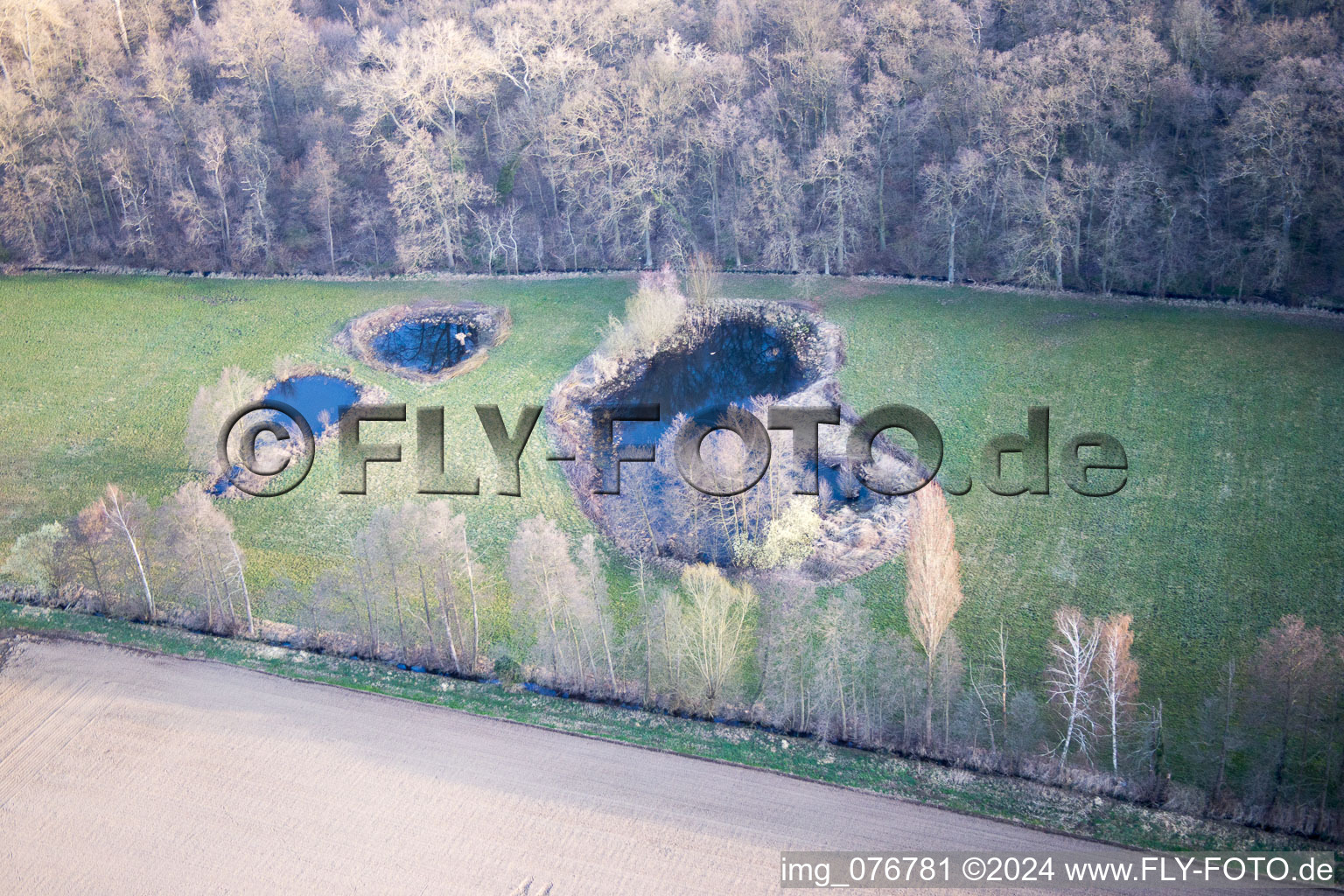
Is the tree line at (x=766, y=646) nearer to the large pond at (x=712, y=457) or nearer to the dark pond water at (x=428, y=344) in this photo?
the large pond at (x=712, y=457)

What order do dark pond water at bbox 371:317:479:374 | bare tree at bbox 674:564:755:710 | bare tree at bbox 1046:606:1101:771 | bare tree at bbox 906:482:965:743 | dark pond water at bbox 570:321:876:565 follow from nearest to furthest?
bare tree at bbox 1046:606:1101:771 → bare tree at bbox 906:482:965:743 → bare tree at bbox 674:564:755:710 → dark pond water at bbox 570:321:876:565 → dark pond water at bbox 371:317:479:374

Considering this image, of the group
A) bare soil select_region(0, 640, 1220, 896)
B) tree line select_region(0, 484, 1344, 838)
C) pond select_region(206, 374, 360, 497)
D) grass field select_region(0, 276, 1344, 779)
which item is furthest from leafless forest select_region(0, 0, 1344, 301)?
bare soil select_region(0, 640, 1220, 896)

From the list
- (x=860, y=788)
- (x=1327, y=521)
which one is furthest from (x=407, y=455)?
(x=1327, y=521)

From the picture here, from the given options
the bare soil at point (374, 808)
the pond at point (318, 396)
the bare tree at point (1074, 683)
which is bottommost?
the bare soil at point (374, 808)

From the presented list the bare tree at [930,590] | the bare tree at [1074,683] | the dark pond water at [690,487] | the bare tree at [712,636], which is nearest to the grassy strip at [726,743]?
the bare tree at [712,636]

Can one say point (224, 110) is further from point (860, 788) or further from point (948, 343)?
point (860, 788)

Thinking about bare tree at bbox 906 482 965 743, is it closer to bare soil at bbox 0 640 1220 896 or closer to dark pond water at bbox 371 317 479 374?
bare soil at bbox 0 640 1220 896

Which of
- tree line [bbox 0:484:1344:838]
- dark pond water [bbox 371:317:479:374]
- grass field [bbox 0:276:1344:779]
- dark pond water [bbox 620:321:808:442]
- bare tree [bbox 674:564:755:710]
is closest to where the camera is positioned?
tree line [bbox 0:484:1344:838]
